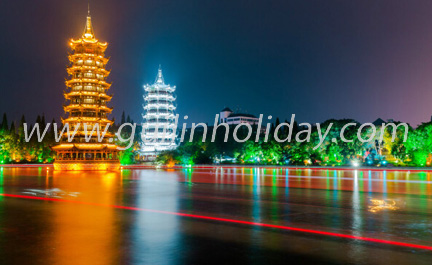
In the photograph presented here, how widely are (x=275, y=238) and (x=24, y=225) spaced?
269 inches

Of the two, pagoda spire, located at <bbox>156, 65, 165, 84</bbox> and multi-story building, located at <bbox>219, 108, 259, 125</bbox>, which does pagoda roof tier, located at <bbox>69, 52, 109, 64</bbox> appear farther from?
multi-story building, located at <bbox>219, 108, 259, 125</bbox>

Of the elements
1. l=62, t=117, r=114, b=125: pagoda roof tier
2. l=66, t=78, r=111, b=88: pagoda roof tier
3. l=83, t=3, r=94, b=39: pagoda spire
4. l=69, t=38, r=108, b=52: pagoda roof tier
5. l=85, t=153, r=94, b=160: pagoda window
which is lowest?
l=85, t=153, r=94, b=160: pagoda window

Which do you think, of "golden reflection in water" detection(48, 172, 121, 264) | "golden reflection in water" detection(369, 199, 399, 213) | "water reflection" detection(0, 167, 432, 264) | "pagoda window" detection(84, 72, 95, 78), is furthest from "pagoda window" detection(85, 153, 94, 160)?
"golden reflection in water" detection(369, 199, 399, 213)

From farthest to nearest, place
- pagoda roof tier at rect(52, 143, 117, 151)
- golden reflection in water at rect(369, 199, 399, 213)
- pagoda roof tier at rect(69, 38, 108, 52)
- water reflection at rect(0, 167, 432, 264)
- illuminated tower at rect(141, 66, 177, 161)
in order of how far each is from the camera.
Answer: illuminated tower at rect(141, 66, 177, 161), pagoda roof tier at rect(69, 38, 108, 52), pagoda roof tier at rect(52, 143, 117, 151), golden reflection in water at rect(369, 199, 399, 213), water reflection at rect(0, 167, 432, 264)

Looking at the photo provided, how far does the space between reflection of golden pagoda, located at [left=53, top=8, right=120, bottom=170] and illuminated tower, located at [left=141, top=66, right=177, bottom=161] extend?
32.3 m

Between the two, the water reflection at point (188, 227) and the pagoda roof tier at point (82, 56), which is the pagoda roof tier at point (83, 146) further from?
the water reflection at point (188, 227)

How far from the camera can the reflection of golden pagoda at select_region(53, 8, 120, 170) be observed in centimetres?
5269

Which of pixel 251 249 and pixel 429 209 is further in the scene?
pixel 429 209

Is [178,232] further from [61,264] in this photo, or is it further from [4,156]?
[4,156]

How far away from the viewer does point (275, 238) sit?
8.09m

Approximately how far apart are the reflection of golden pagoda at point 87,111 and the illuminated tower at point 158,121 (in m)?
32.3

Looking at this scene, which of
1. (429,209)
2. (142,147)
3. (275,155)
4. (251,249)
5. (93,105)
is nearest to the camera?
(251,249)

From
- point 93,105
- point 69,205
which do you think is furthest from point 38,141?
point 69,205

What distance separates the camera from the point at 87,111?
55.1 meters
